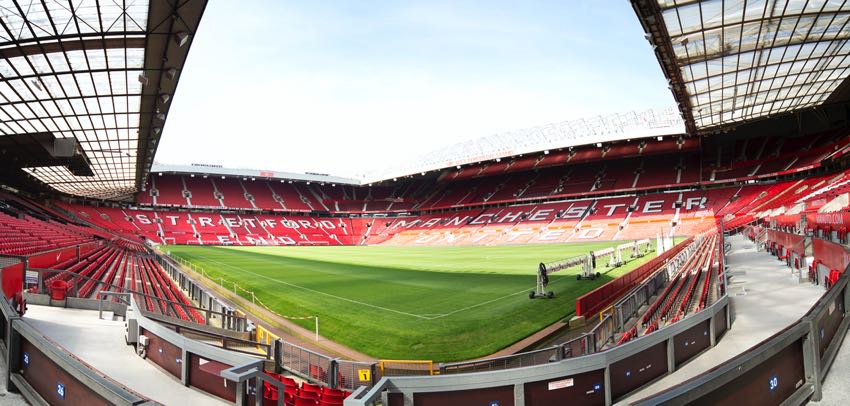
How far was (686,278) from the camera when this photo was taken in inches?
683

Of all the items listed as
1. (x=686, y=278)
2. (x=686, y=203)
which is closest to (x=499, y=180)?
(x=686, y=203)

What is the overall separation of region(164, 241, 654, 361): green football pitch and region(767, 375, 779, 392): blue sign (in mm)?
8205

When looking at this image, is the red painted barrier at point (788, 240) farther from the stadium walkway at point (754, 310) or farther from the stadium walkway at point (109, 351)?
the stadium walkway at point (109, 351)

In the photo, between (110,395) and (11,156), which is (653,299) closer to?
(110,395)

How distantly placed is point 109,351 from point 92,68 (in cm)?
1426

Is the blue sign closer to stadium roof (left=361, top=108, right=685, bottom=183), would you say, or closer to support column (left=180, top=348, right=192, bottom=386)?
support column (left=180, top=348, right=192, bottom=386)

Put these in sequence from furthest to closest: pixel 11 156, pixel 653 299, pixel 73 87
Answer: pixel 11 156 → pixel 73 87 → pixel 653 299

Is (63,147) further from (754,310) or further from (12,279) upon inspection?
(754,310)

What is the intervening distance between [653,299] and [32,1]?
2038 cm

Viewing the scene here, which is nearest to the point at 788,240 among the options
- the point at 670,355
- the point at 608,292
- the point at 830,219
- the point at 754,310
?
the point at 830,219

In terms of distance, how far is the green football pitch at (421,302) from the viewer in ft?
42.8

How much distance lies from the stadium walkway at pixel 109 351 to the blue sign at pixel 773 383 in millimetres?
6134

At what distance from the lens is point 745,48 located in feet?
73.4

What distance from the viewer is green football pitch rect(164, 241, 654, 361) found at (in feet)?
42.8
